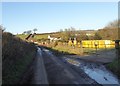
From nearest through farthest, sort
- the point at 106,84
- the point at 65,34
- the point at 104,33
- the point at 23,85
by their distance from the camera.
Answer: the point at 23,85 → the point at 106,84 → the point at 104,33 → the point at 65,34

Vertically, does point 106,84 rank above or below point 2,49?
below

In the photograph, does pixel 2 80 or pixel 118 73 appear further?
pixel 118 73

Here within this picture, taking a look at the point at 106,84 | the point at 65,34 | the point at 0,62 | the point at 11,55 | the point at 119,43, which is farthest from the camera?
the point at 65,34

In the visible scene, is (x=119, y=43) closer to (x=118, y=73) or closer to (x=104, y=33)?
(x=118, y=73)

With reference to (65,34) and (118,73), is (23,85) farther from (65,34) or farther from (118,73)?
(65,34)

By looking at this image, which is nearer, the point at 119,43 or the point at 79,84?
the point at 79,84

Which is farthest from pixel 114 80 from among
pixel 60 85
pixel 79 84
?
pixel 60 85

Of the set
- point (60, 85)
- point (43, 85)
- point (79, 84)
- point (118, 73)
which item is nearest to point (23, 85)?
point (43, 85)

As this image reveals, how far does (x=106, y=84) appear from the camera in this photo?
1393cm

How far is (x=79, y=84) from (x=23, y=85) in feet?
8.46

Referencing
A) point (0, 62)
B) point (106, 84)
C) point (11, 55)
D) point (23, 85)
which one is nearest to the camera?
point (23, 85)

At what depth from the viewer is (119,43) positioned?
22578 millimetres

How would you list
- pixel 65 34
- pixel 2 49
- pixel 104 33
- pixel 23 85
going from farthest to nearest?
pixel 65 34
pixel 104 33
pixel 2 49
pixel 23 85

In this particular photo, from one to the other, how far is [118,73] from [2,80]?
24.3 ft
